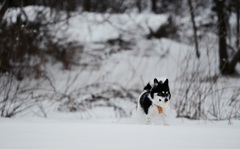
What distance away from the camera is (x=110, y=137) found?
2691 millimetres

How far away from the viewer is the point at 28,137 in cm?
265

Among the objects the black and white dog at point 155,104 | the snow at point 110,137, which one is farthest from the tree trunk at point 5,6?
the black and white dog at point 155,104

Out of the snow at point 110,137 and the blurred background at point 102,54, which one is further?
the blurred background at point 102,54

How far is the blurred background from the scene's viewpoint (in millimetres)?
6199

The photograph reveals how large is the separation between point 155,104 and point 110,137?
0.82 m

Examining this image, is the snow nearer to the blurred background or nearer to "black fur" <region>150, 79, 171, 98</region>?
"black fur" <region>150, 79, 171, 98</region>

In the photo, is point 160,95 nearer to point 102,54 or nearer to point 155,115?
point 155,115

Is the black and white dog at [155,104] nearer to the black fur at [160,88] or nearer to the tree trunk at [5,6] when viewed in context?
the black fur at [160,88]

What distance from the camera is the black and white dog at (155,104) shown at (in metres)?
3.22

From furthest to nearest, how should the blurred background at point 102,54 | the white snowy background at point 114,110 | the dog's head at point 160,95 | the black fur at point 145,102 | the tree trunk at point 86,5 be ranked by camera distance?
1. the tree trunk at point 86,5
2. the blurred background at point 102,54
3. the black fur at point 145,102
4. the dog's head at point 160,95
5. the white snowy background at point 114,110

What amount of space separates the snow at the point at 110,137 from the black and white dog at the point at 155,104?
1.07 ft

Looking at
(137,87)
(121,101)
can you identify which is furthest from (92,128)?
(137,87)

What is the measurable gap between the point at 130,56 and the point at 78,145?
920cm

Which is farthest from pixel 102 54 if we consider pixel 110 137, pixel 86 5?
pixel 110 137
